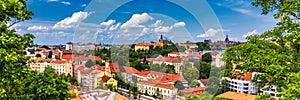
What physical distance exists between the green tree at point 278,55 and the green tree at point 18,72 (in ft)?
6.83

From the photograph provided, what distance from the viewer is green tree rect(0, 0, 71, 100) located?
7.31 ft

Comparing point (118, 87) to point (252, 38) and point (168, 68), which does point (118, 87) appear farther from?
point (252, 38)

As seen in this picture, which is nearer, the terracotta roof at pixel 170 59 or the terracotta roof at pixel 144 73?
the terracotta roof at pixel 170 59

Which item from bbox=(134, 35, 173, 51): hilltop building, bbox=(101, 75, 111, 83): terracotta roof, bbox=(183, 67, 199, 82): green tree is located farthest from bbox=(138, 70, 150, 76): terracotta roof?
bbox=(101, 75, 111, 83): terracotta roof

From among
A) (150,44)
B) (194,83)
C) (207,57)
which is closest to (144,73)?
(150,44)

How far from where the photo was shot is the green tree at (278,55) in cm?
293

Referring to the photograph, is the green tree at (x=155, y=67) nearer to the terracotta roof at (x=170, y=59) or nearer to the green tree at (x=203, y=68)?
the terracotta roof at (x=170, y=59)

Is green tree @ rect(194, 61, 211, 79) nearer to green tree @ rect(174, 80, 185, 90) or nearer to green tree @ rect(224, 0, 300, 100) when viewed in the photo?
green tree @ rect(174, 80, 185, 90)

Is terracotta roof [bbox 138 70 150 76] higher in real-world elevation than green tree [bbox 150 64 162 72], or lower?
lower

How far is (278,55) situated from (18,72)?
2633mm

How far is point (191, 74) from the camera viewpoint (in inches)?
523

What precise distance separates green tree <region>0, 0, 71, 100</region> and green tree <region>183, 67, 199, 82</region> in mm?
10677

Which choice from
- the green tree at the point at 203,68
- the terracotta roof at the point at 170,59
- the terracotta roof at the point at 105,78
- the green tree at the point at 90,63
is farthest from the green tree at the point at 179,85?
the green tree at the point at 90,63

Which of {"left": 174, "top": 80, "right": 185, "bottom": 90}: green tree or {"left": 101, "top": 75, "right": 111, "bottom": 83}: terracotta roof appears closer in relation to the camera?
{"left": 174, "top": 80, "right": 185, "bottom": 90}: green tree
